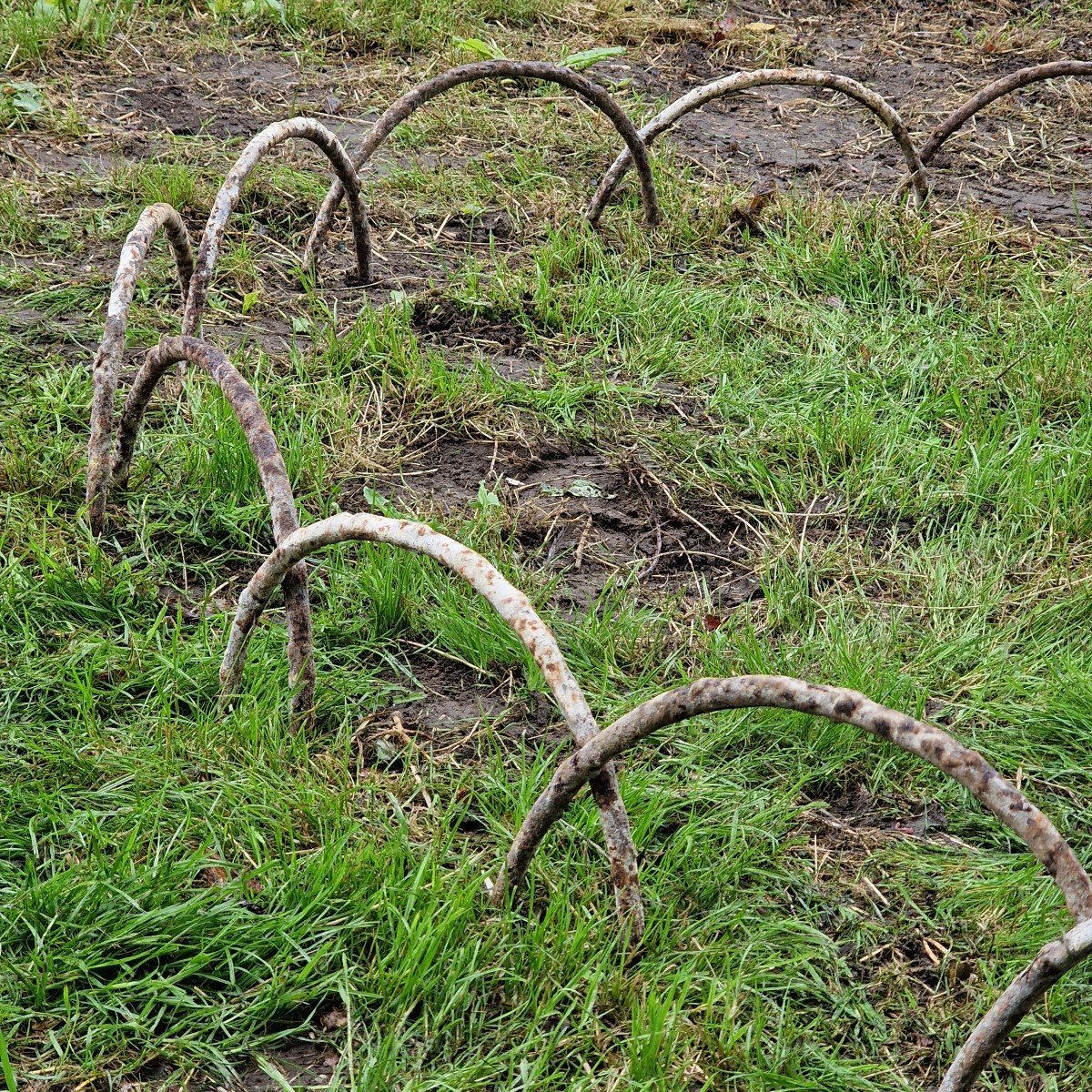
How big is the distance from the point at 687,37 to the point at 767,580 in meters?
3.96

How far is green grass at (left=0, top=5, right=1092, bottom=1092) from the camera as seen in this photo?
1.87 metres

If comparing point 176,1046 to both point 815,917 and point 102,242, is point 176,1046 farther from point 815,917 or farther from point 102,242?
point 102,242

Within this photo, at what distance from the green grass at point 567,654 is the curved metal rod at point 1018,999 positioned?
0.32 meters

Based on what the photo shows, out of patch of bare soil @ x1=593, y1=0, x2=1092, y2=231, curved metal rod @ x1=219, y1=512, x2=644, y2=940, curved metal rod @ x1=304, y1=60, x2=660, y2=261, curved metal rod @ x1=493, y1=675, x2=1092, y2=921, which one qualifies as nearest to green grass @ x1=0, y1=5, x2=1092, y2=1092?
curved metal rod @ x1=219, y1=512, x2=644, y2=940

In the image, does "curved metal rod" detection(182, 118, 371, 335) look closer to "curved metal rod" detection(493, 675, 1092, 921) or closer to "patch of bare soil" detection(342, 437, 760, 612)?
"patch of bare soil" detection(342, 437, 760, 612)

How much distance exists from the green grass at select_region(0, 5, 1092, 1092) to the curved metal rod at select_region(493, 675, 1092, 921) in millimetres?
360

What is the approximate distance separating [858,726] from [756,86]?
316cm

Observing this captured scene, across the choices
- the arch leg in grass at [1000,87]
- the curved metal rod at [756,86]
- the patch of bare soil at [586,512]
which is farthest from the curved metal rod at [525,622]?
the arch leg in grass at [1000,87]

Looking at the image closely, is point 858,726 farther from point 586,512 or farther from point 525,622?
point 586,512

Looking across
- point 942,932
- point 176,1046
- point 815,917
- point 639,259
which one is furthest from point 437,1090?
point 639,259

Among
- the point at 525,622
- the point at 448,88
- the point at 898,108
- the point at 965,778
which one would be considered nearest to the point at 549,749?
the point at 525,622

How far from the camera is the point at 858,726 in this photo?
59.4 inches

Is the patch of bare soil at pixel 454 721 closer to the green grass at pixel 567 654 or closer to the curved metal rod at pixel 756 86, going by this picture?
the green grass at pixel 567 654

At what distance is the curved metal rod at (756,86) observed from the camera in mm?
3869
